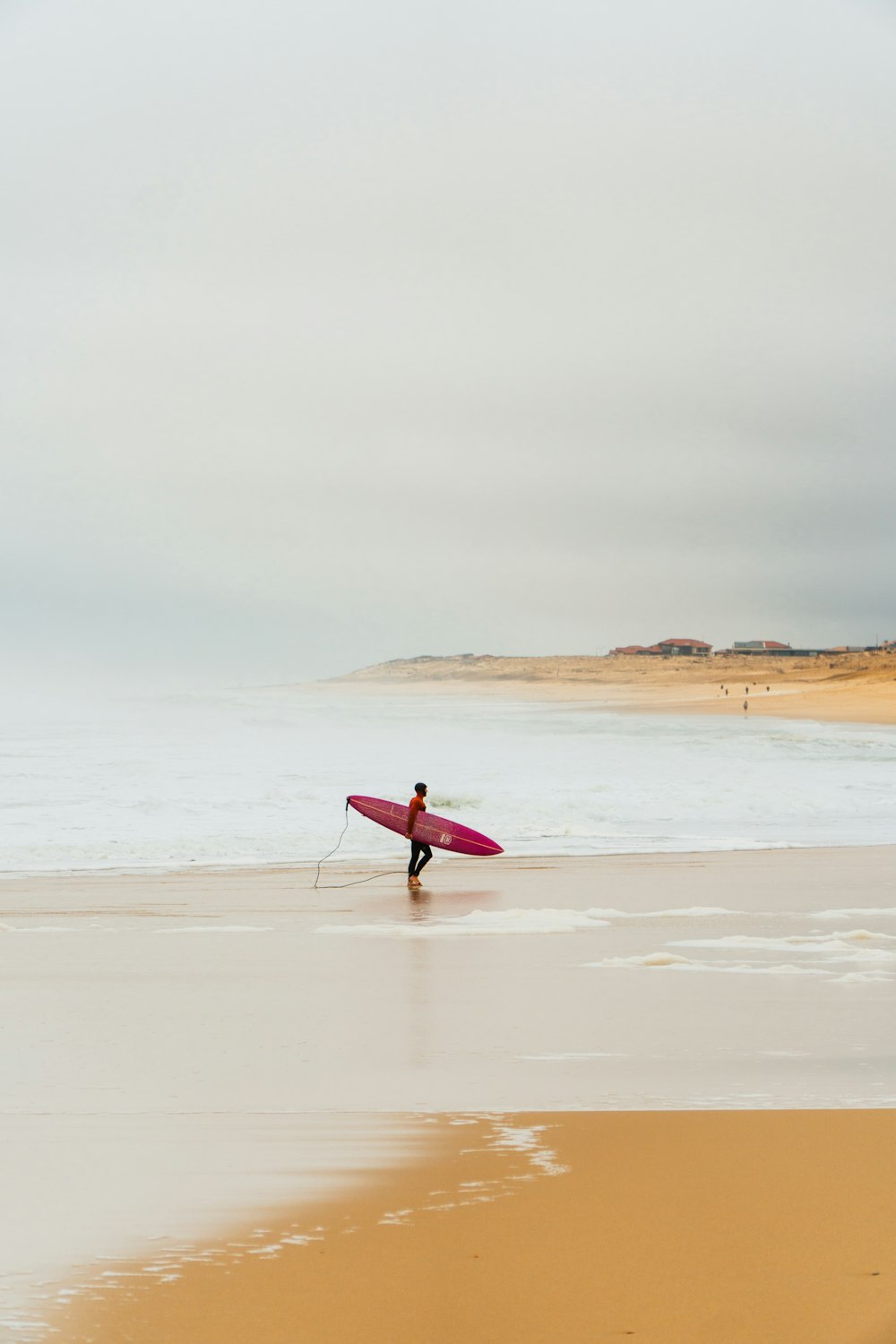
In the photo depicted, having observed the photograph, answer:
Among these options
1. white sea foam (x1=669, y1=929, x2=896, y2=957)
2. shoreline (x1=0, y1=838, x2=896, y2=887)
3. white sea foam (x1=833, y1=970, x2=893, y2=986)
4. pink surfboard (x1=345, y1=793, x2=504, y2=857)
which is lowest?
shoreline (x1=0, y1=838, x2=896, y2=887)

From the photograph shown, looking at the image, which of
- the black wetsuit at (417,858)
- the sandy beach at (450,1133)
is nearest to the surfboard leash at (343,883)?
the black wetsuit at (417,858)

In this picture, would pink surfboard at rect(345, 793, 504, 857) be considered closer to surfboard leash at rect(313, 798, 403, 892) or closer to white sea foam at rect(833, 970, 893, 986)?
surfboard leash at rect(313, 798, 403, 892)

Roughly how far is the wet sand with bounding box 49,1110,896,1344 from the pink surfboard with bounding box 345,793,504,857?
13.1m

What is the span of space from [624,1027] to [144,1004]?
3.59 metres

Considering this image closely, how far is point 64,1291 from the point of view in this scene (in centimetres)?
474

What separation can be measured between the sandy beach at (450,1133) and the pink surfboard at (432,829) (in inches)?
237

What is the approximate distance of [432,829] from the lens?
20031 millimetres

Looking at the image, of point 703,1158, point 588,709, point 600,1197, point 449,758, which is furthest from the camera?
point 588,709

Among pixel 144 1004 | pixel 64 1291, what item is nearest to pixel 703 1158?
pixel 64 1291

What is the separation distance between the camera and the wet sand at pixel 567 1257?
176 inches

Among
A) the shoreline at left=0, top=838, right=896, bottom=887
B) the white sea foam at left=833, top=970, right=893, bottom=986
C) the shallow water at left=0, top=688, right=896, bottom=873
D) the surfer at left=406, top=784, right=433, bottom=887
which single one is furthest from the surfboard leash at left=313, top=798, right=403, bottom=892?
the white sea foam at left=833, top=970, right=893, bottom=986

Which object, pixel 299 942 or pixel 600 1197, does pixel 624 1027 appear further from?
pixel 299 942

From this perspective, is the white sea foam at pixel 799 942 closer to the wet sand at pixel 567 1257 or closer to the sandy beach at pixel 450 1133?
the sandy beach at pixel 450 1133

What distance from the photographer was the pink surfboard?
19891 millimetres
